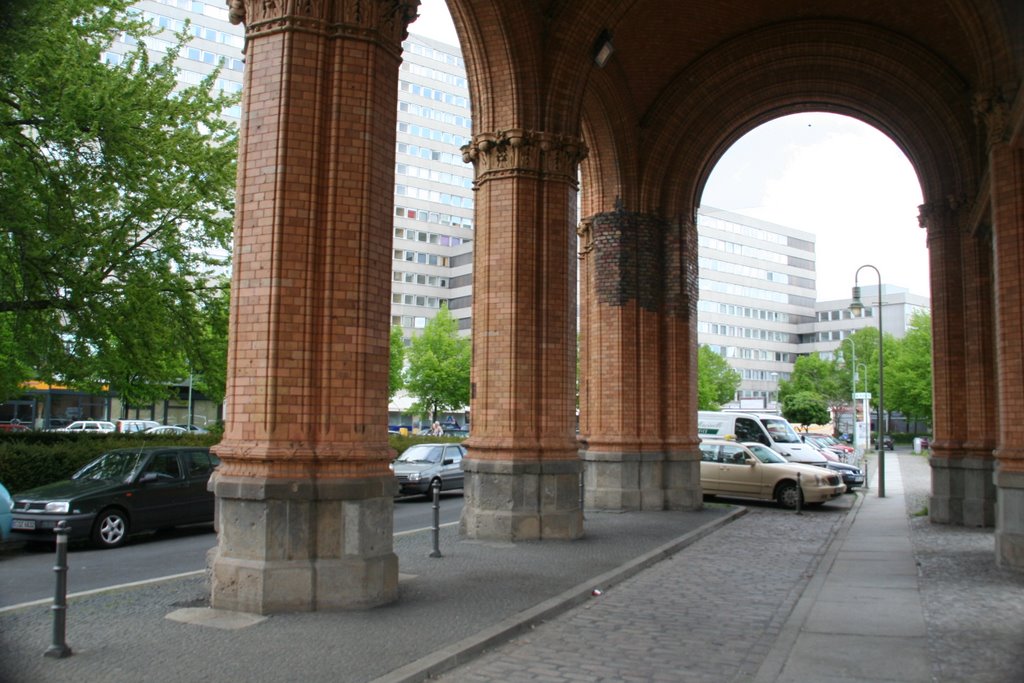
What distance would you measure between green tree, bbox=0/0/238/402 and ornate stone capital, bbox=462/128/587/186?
8061 mm

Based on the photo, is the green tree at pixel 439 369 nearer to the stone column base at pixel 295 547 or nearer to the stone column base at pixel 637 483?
the stone column base at pixel 637 483

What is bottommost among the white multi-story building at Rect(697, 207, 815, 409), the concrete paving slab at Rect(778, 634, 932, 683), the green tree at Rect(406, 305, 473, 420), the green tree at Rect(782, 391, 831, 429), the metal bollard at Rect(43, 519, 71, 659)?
the concrete paving slab at Rect(778, 634, 932, 683)

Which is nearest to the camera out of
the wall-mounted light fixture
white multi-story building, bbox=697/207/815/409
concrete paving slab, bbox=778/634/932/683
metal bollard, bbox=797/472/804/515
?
concrete paving slab, bbox=778/634/932/683

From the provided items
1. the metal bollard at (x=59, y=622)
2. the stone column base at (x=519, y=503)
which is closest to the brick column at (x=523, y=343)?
the stone column base at (x=519, y=503)

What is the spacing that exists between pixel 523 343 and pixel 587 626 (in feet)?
20.5

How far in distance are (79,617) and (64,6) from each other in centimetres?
1449

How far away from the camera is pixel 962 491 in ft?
53.5

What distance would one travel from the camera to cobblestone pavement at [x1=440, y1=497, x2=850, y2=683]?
20.0ft

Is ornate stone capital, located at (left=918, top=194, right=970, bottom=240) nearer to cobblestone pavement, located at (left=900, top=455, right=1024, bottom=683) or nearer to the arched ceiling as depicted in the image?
the arched ceiling

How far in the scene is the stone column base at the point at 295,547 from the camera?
7340mm

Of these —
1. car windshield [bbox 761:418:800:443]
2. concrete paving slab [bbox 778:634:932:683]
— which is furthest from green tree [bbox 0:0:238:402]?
car windshield [bbox 761:418:800:443]

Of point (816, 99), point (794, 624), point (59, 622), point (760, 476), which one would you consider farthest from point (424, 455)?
point (59, 622)

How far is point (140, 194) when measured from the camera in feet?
58.7

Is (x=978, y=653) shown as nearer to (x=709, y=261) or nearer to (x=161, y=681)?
(x=161, y=681)
